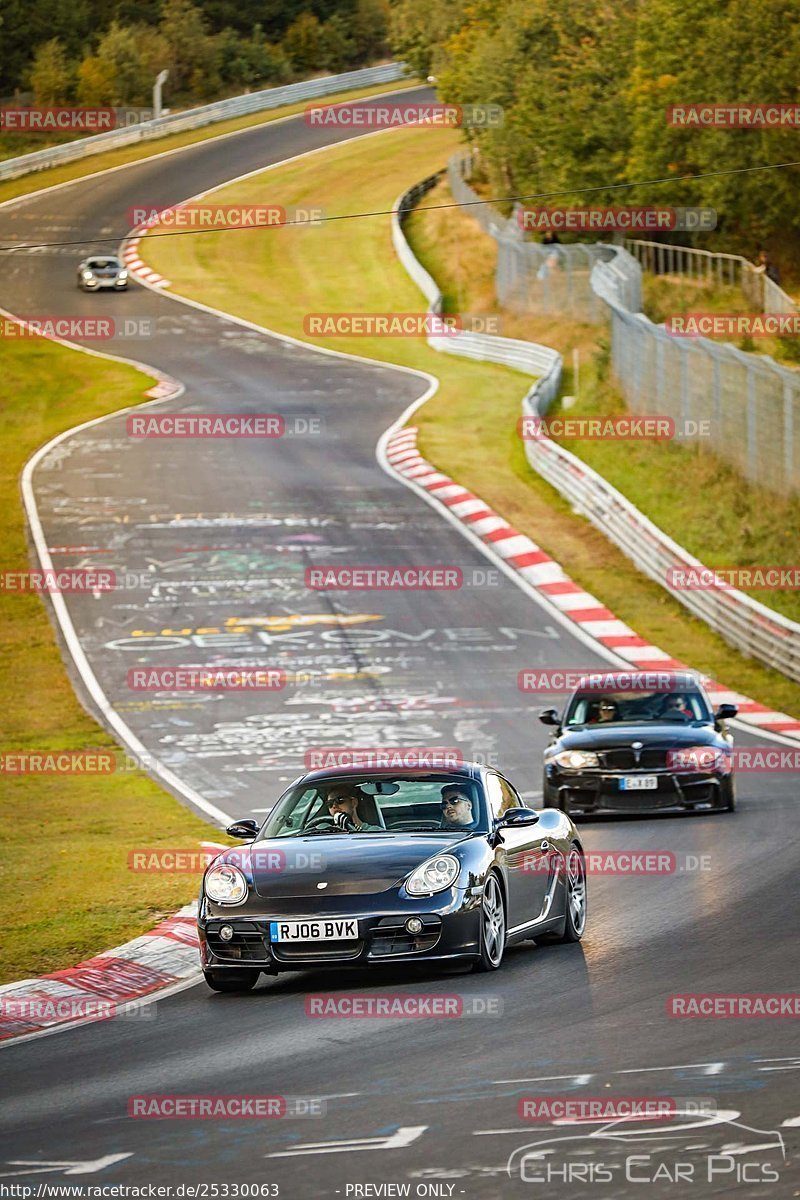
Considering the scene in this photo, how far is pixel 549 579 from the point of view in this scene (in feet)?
111

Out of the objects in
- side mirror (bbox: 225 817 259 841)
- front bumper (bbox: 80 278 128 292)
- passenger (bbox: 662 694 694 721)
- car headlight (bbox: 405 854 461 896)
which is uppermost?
car headlight (bbox: 405 854 461 896)

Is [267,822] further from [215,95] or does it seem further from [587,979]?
[215,95]

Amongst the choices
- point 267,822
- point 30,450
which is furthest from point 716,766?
point 30,450

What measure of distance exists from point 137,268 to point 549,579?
40.9 meters

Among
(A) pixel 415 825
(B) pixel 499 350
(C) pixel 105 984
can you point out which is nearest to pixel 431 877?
(A) pixel 415 825

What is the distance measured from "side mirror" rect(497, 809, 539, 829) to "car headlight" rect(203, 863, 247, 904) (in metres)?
1.64

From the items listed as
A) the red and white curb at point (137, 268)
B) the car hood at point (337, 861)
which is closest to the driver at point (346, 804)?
the car hood at point (337, 861)

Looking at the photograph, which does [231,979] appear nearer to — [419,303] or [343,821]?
[343,821]

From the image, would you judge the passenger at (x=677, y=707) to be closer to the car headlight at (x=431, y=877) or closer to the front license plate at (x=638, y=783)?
the front license plate at (x=638, y=783)

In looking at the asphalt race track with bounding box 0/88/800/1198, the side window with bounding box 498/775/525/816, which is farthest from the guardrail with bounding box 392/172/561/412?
the side window with bounding box 498/775/525/816

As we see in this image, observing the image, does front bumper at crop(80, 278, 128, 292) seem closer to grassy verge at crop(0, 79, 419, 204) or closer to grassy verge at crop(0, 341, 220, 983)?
grassy verge at crop(0, 79, 419, 204)

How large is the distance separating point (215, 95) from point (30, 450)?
215 feet

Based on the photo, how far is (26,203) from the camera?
79.6 meters

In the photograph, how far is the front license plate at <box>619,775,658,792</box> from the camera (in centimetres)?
1883
